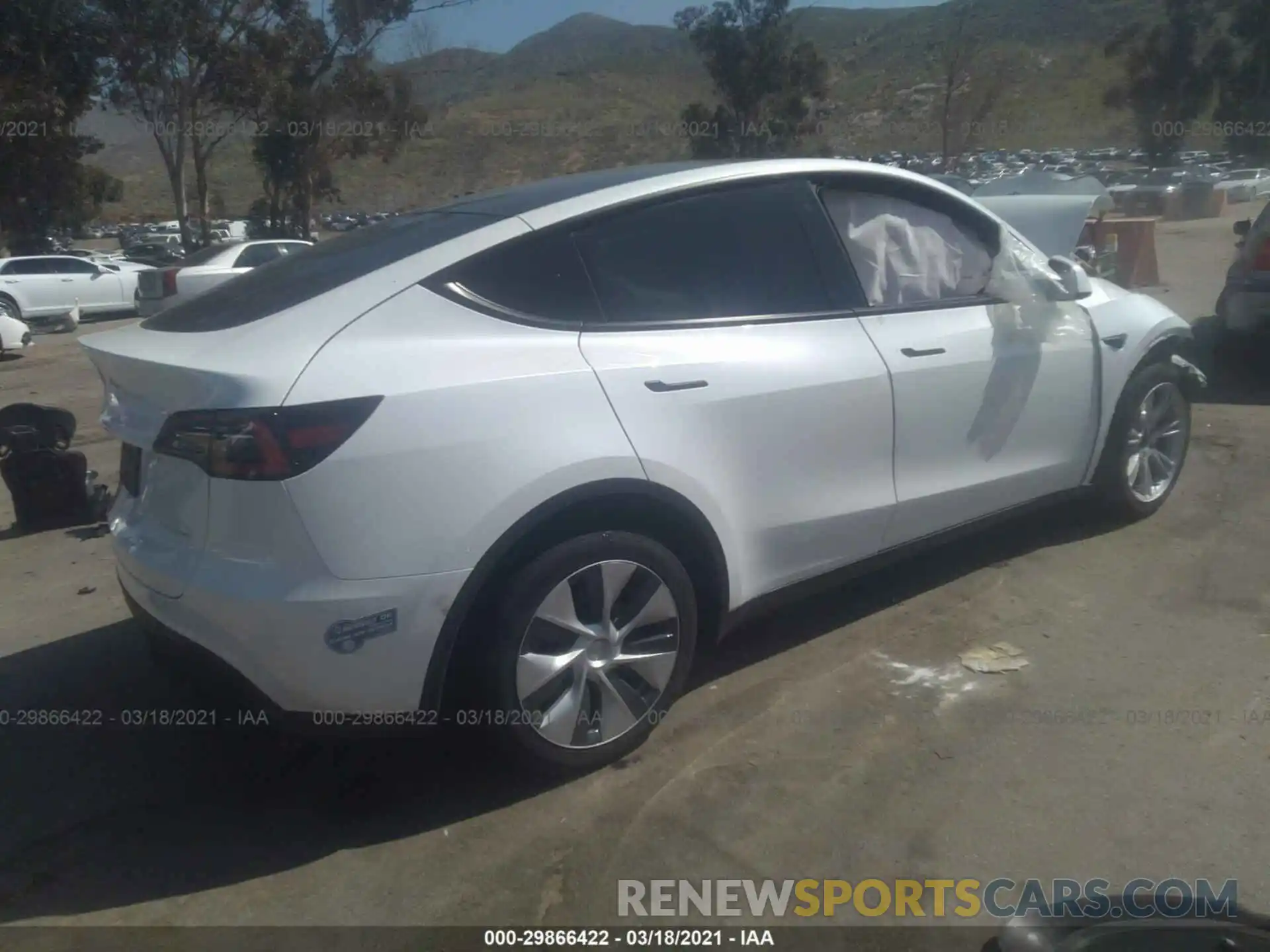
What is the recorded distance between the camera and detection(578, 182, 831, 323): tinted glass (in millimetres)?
3463

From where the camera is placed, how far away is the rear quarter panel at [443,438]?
285cm

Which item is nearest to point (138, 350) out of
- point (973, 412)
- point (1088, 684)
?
point (973, 412)

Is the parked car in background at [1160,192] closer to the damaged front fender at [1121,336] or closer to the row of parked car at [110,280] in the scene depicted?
the row of parked car at [110,280]

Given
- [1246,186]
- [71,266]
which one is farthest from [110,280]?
[1246,186]

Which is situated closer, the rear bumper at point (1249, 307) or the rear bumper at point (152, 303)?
the rear bumper at point (1249, 307)

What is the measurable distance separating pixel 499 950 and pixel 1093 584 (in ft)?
9.83

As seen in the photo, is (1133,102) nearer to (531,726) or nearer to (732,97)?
(732,97)

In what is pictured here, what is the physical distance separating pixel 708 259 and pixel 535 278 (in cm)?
65

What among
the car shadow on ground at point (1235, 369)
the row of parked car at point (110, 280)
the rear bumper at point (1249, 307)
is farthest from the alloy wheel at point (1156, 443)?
the row of parked car at point (110, 280)

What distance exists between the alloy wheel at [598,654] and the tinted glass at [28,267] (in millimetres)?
20928

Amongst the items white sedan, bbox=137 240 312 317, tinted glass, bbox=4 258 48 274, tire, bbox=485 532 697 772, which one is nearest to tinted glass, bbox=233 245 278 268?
white sedan, bbox=137 240 312 317

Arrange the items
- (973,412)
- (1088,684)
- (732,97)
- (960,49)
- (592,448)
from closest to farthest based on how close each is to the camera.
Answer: (592,448) < (1088,684) < (973,412) < (732,97) < (960,49)

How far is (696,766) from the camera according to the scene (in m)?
3.44

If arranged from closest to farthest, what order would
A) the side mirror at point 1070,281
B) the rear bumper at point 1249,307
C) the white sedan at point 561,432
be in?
1. the white sedan at point 561,432
2. the side mirror at point 1070,281
3. the rear bumper at point 1249,307
